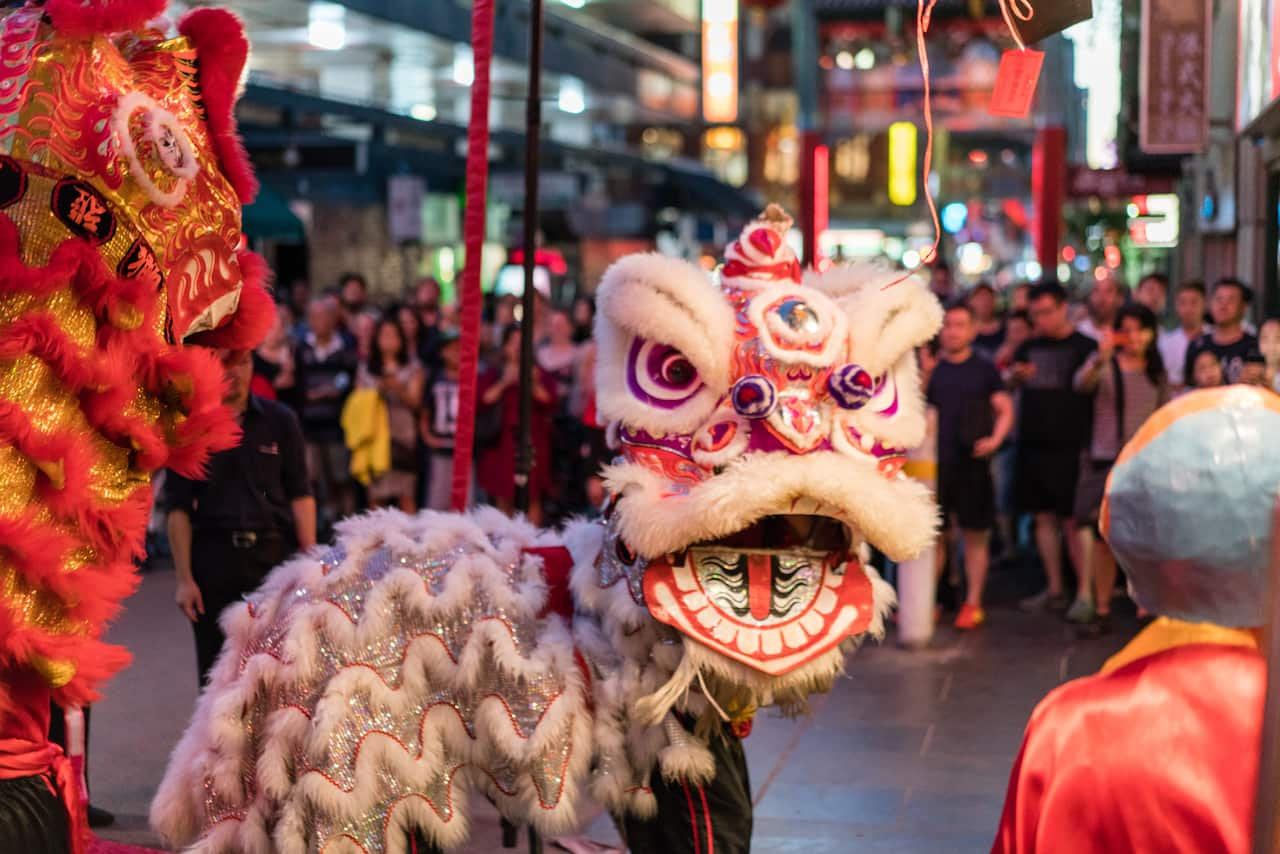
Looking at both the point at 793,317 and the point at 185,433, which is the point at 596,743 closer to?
the point at 793,317

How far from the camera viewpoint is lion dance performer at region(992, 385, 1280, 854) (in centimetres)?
188

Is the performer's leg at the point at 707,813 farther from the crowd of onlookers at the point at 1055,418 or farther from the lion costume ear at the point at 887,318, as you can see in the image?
the crowd of onlookers at the point at 1055,418

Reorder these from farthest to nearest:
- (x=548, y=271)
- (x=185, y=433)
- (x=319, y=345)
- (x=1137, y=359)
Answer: (x=548, y=271), (x=319, y=345), (x=1137, y=359), (x=185, y=433)

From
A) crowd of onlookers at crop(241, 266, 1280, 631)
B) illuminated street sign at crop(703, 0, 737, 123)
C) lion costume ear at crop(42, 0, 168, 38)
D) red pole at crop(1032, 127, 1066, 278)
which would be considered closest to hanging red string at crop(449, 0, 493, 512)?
lion costume ear at crop(42, 0, 168, 38)

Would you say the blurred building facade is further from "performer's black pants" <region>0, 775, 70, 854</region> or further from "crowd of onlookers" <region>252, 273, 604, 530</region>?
"performer's black pants" <region>0, 775, 70, 854</region>

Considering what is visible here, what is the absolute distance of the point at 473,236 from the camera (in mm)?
4418

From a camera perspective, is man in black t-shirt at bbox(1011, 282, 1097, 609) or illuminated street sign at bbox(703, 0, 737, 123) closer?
man in black t-shirt at bbox(1011, 282, 1097, 609)

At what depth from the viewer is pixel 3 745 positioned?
2357 millimetres

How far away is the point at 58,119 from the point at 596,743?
1790 millimetres

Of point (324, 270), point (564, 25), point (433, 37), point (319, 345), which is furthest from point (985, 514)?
point (564, 25)

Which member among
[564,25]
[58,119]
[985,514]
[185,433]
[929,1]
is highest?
[564,25]

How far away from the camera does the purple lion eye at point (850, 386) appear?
136 inches

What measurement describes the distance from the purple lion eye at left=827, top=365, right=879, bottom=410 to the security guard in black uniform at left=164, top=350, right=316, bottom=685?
108 inches

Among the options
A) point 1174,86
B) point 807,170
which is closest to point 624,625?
point 1174,86
